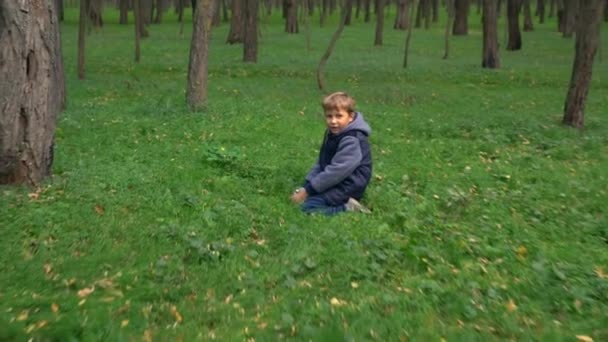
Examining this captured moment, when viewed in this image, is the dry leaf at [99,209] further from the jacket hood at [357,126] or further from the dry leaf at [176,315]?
the jacket hood at [357,126]

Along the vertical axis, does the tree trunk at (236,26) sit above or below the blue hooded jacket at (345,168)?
above

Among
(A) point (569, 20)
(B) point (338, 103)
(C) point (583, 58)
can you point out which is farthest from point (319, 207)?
(A) point (569, 20)

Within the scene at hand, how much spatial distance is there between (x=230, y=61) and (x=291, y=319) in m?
19.6

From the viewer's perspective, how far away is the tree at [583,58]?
11266 mm

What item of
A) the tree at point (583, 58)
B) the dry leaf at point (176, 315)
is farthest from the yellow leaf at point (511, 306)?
the tree at point (583, 58)

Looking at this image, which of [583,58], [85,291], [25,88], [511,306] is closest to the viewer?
[511,306]

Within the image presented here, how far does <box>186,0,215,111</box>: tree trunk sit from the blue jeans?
5.57 metres

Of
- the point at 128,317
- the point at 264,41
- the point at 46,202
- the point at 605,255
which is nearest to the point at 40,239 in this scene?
the point at 46,202

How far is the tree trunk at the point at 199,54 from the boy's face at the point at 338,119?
537cm

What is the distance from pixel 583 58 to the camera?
37.2ft

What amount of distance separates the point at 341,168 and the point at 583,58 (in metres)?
6.87

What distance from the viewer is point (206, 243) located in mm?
5195

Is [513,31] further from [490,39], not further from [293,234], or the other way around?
[293,234]

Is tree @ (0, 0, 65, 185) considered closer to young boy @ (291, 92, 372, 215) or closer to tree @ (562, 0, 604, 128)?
young boy @ (291, 92, 372, 215)
